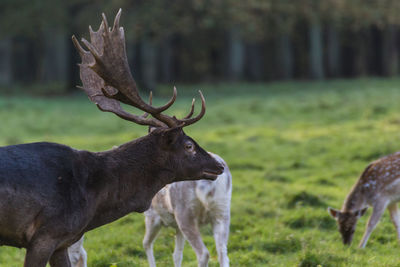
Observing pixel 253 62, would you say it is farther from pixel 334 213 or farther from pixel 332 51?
pixel 334 213

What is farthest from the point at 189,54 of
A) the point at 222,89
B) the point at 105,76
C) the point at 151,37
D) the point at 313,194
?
the point at 105,76

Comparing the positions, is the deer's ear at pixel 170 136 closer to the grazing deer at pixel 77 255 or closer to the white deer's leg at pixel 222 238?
the white deer's leg at pixel 222 238

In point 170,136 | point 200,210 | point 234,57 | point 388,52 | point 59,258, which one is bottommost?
point 234,57

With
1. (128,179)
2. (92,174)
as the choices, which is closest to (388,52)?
(128,179)

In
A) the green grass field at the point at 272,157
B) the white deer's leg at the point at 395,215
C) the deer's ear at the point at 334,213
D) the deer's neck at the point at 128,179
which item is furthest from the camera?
the deer's ear at the point at 334,213

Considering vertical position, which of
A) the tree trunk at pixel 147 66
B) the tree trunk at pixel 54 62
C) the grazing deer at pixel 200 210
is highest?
the grazing deer at pixel 200 210

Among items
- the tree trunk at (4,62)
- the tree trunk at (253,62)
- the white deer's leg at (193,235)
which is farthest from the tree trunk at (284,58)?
the white deer's leg at (193,235)

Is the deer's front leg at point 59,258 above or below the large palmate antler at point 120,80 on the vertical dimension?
below

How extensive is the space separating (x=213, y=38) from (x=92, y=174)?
1450 inches

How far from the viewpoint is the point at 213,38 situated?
41594 mm

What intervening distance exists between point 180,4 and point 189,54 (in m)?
16.9

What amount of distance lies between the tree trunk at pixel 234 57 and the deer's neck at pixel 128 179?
29.9 metres

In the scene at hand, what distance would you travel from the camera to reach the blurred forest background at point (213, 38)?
86.0 ft

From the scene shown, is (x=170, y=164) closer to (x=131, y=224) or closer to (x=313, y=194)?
(x=131, y=224)
